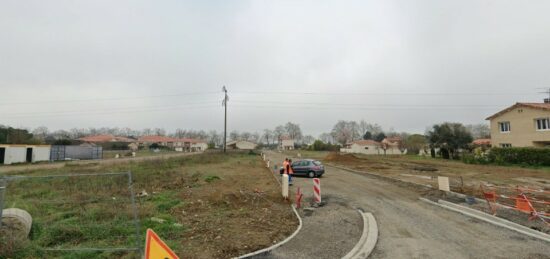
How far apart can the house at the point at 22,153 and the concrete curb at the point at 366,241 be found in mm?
41012

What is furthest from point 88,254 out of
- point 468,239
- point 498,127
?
point 498,127

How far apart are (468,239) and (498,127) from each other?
4125cm

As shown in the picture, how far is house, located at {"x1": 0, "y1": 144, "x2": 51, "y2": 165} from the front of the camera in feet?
109

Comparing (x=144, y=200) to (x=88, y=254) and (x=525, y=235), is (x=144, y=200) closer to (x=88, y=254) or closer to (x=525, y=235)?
(x=88, y=254)

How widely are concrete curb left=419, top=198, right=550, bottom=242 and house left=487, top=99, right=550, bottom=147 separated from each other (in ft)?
106

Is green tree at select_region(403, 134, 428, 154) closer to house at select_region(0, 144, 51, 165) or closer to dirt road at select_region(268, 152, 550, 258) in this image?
dirt road at select_region(268, 152, 550, 258)

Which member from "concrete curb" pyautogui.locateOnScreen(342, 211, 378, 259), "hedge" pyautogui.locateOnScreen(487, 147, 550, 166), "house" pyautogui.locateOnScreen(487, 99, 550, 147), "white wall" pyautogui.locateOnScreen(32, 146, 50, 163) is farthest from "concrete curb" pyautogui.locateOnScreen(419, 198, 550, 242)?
"white wall" pyautogui.locateOnScreen(32, 146, 50, 163)

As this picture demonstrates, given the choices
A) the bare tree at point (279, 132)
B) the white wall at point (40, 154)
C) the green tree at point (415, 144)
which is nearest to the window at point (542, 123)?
the green tree at point (415, 144)

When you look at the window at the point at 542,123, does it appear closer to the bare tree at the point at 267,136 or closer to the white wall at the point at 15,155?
the white wall at the point at 15,155

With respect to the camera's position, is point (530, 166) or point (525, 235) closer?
point (525, 235)

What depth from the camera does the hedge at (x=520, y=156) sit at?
1101 inches

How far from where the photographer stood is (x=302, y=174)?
73.7ft

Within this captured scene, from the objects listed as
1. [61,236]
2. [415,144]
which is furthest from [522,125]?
[61,236]

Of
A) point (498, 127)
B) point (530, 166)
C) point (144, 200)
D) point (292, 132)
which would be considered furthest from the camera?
point (292, 132)
